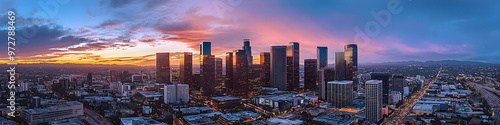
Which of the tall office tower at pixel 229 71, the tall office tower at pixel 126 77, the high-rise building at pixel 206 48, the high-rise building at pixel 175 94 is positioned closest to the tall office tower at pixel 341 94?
the high-rise building at pixel 175 94

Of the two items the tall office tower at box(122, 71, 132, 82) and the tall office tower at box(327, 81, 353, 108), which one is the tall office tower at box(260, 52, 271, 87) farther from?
the tall office tower at box(122, 71, 132, 82)

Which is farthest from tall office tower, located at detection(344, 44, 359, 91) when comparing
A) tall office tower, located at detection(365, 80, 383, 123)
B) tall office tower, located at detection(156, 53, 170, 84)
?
tall office tower, located at detection(156, 53, 170, 84)

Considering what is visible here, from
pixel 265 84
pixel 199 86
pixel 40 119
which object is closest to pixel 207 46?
pixel 199 86

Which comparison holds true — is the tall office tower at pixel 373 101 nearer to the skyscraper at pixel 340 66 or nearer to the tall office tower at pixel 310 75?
the skyscraper at pixel 340 66

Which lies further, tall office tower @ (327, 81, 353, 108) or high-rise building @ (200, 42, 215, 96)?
high-rise building @ (200, 42, 215, 96)

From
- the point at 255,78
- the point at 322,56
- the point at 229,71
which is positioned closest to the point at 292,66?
the point at 255,78

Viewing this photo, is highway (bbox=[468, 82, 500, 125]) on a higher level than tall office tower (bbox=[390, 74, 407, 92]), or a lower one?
lower

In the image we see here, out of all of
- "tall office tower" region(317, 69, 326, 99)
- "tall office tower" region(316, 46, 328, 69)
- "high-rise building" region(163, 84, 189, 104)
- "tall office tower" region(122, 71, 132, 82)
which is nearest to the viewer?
"high-rise building" region(163, 84, 189, 104)
